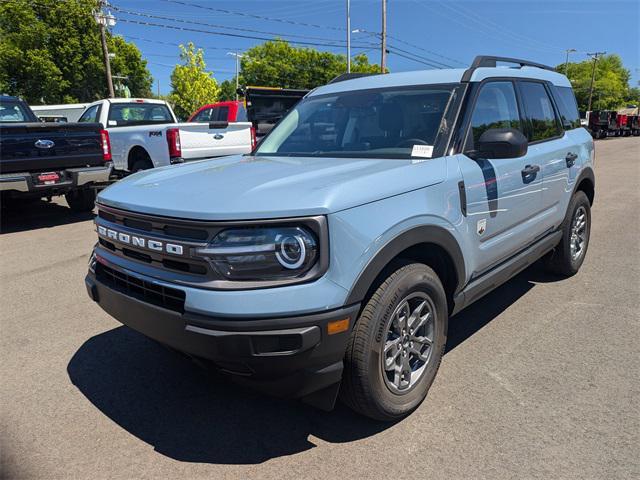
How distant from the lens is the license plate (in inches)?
279

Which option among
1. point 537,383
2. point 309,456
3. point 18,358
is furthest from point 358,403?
point 18,358

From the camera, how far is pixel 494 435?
251 cm

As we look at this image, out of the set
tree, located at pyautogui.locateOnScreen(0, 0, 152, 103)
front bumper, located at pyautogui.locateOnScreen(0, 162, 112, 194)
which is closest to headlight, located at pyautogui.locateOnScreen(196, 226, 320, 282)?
front bumper, located at pyautogui.locateOnScreen(0, 162, 112, 194)

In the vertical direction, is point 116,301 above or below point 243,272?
below

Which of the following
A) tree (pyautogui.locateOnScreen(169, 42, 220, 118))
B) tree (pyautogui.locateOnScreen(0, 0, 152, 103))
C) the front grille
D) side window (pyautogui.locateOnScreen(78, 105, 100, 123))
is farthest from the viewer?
tree (pyautogui.locateOnScreen(169, 42, 220, 118))

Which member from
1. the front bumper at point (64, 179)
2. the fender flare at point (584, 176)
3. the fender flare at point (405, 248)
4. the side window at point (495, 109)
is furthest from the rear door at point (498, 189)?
the front bumper at point (64, 179)

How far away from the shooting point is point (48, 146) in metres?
7.27

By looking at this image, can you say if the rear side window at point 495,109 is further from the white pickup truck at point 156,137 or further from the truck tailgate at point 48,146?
the truck tailgate at point 48,146

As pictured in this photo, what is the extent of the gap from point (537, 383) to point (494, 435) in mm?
670

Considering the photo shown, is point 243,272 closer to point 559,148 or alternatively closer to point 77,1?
point 559,148

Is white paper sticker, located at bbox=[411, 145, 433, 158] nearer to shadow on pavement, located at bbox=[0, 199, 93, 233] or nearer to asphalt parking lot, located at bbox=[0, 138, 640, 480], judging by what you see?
asphalt parking lot, located at bbox=[0, 138, 640, 480]

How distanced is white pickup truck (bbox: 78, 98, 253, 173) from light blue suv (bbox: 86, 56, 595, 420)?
5.38 m

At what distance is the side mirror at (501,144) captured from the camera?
2875 mm

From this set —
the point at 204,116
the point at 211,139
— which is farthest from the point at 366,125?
the point at 204,116
